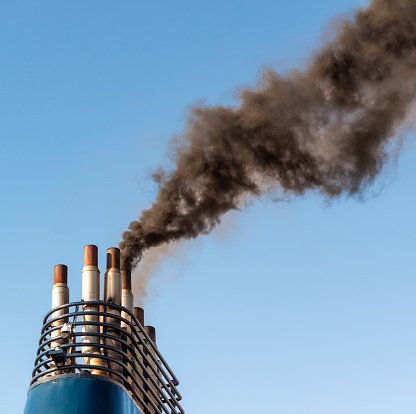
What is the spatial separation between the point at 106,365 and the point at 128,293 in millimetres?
3012

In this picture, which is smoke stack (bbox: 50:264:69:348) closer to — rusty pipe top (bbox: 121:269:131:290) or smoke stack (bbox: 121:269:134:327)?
smoke stack (bbox: 121:269:134:327)

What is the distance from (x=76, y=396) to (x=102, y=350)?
169 cm

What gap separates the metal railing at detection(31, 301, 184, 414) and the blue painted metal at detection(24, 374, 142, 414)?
0.27 meters

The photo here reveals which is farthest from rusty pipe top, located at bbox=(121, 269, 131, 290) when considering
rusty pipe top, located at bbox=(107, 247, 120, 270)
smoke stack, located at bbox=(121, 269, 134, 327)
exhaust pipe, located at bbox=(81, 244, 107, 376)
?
exhaust pipe, located at bbox=(81, 244, 107, 376)

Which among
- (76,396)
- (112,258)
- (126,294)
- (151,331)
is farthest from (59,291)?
(151,331)

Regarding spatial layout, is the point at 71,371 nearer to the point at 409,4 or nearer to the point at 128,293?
the point at 128,293

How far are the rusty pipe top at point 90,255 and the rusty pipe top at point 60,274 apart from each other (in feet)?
2.10

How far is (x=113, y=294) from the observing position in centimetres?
1912

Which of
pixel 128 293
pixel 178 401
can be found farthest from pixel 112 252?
pixel 178 401

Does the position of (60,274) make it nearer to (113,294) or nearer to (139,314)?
(113,294)

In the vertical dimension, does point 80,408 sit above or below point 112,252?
below

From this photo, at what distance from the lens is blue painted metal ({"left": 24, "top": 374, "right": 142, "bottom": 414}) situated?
1634 centimetres

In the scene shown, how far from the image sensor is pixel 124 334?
61.0 feet

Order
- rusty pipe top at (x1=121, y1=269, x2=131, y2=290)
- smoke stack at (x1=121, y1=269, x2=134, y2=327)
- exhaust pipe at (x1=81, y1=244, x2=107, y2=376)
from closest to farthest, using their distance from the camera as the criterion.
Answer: exhaust pipe at (x1=81, y1=244, x2=107, y2=376) < smoke stack at (x1=121, y1=269, x2=134, y2=327) < rusty pipe top at (x1=121, y1=269, x2=131, y2=290)
